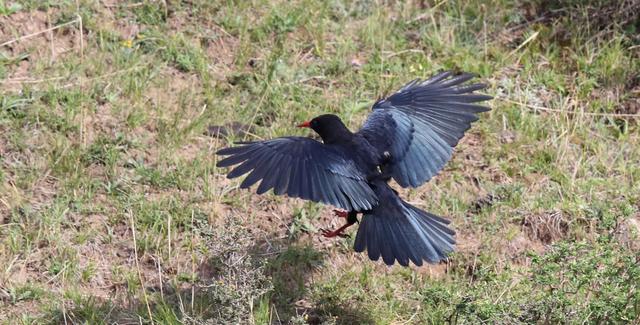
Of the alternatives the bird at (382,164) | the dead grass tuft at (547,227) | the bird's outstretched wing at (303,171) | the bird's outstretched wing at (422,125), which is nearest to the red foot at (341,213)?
the bird at (382,164)

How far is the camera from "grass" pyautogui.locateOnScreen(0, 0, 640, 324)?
5.87 m

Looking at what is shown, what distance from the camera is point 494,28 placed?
8547 mm

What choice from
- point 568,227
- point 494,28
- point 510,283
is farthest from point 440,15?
point 510,283

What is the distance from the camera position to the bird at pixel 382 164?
549cm

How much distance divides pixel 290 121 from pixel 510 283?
2144 mm

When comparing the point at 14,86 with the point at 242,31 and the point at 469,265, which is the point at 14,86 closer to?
the point at 242,31

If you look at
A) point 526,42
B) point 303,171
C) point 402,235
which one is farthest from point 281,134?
point 526,42

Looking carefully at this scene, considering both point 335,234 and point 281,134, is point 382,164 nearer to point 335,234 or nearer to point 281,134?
point 335,234

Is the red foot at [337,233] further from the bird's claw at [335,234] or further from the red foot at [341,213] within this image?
the red foot at [341,213]

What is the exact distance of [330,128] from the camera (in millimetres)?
6398

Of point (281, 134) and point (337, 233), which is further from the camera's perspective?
point (281, 134)

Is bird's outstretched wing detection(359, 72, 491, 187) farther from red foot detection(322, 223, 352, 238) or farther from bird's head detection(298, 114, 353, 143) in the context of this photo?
red foot detection(322, 223, 352, 238)

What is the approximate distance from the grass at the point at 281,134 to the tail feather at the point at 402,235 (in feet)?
1.16

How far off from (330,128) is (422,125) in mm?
585
